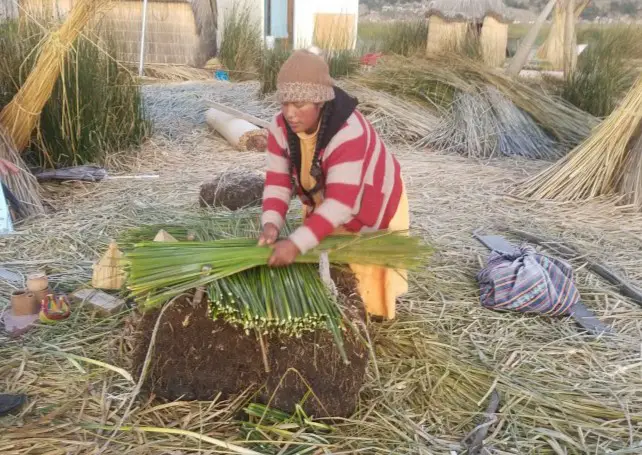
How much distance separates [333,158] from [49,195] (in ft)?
8.79

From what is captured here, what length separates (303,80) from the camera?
5.82 feet

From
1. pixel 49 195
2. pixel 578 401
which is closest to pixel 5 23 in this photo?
pixel 49 195

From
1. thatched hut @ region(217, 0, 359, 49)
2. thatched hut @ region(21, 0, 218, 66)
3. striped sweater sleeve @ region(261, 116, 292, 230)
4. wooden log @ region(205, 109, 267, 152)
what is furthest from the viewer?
thatched hut @ region(217, 0, 359, 49)

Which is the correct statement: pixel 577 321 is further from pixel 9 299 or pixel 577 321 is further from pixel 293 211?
pixel 9 299

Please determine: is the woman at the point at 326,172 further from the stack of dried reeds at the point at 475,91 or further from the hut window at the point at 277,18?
the hut window at the point at 277,18

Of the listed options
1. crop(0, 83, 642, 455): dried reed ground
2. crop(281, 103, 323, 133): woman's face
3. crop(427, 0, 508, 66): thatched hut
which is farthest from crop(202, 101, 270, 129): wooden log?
crop(427, 0, 508, 66): thatched hut

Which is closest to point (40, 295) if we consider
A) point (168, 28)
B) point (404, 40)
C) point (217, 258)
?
point (217, 258)

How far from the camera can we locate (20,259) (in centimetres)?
293

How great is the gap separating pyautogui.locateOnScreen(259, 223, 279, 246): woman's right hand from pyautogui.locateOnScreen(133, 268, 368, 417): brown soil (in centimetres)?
27

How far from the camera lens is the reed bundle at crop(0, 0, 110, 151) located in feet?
12.2

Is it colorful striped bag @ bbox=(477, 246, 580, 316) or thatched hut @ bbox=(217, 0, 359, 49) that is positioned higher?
thatched hut @ bbox=(217, 0, 359, 49)

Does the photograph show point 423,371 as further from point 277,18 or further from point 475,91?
point 277,18

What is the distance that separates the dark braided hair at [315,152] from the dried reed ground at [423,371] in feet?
2.02

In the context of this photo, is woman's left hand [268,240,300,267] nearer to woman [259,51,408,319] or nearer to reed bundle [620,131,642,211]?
woman [259,51,408,319]
